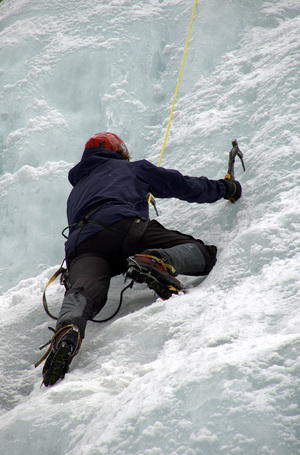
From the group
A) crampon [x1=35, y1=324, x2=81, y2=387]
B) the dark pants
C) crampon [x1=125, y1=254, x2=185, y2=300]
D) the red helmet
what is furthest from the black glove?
crampon [x1=35, y1=324, x2=81, y2=387]

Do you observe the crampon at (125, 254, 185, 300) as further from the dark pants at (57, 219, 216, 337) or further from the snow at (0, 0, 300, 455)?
the dark pants at (57, 219, 216, 337)

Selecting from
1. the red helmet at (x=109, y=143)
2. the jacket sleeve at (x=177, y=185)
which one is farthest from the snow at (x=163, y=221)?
the red helmet at (x=109, y=143)

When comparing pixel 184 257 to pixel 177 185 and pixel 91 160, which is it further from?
pixel 91 160

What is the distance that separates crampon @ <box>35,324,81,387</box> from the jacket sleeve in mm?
976

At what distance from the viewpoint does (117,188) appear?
6.83ft

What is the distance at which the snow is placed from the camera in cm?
109

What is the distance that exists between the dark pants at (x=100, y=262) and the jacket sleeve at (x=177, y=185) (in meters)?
0.21

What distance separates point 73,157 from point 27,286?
118 cm

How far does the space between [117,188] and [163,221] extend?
0.61 metres

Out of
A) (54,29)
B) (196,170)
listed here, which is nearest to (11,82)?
(54,29)

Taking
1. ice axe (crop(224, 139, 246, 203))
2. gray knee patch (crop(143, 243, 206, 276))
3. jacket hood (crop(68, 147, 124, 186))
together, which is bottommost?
gray knee patch (crop(143, 243, 206, 276))

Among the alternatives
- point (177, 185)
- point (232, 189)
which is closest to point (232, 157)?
point (232, 189)

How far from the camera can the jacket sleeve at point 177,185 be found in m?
2.24

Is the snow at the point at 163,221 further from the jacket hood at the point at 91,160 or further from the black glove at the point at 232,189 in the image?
the jacket hood at the point at 91,160
